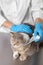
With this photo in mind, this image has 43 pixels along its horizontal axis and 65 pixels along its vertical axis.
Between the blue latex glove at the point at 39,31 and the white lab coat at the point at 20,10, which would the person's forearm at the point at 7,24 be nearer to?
the white lab coat at the point at 20,10

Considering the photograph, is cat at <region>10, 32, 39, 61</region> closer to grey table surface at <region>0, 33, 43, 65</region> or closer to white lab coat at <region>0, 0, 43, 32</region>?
grey table surface at <region>0, 33, 43, 65</region>

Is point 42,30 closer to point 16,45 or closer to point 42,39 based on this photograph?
point 42,39

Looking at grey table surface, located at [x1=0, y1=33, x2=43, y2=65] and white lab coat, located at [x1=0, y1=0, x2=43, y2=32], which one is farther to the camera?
white lab coat, located at [x1=0, y1=0, x2=43, y2=32]

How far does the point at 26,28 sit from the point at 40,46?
0.12 m

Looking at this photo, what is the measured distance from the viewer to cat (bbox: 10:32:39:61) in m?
0.73

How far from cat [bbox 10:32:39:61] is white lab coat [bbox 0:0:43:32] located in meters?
0.31

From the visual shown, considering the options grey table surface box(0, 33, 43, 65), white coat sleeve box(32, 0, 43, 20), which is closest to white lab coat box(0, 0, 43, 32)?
white coat sleeve box(32, 0, 43, 20)

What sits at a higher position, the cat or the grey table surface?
the cat

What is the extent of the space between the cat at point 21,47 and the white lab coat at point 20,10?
0.31 metres

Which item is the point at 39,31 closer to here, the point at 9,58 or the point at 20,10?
the point at 9,58

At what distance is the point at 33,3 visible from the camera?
1.06m

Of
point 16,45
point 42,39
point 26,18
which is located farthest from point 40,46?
point 26,18

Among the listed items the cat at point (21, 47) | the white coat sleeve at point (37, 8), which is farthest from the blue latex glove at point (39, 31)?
the white coat sleeve at point (37, 8)

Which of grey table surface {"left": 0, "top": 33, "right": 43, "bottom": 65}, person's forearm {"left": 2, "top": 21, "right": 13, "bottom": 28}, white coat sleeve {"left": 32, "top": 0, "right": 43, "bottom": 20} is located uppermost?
white coat sleeve {"left": 32, "top": 0, "right": 43, "bottom": 20}
